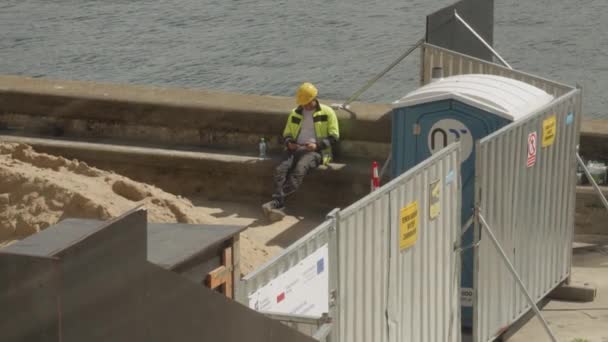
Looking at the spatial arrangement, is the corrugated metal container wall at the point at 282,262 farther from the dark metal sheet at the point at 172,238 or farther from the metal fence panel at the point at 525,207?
the metal fence panel at the point at 525,207

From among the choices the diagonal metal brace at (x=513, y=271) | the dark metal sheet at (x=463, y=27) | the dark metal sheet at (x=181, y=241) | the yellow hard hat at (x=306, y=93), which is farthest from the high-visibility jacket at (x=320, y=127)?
the dark metal sheet at (x=181, y=241)

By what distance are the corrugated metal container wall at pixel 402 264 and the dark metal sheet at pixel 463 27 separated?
12.8 ft

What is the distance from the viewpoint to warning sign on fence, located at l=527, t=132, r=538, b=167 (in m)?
9.98

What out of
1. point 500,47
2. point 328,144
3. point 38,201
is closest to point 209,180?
point 328,144

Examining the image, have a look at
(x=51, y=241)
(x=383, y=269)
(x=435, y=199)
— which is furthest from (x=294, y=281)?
(x=51, y=241)

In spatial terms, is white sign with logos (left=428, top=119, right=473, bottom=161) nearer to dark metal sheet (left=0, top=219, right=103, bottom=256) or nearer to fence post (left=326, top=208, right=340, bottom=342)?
fence post (left=326, top=208, right=340, bottom=342)

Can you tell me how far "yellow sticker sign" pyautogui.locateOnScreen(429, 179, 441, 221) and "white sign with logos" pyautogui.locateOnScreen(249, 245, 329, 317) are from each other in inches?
63.0

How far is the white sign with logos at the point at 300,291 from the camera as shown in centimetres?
661

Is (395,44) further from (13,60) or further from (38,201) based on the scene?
(38,201)

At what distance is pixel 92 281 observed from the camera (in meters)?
3.73

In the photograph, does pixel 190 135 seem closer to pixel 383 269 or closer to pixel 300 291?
pixel 383 269

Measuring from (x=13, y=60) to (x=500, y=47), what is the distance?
34.3 ft

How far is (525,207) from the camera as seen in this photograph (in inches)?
400

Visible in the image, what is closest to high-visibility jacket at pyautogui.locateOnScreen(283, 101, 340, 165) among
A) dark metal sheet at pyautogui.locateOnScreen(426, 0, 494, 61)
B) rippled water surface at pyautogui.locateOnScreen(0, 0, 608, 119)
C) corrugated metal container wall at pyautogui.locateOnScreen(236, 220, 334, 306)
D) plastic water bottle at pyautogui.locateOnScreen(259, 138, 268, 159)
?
plastic water bottle at pyautogui.locateOnScreen(259, 138, 268, 159)
